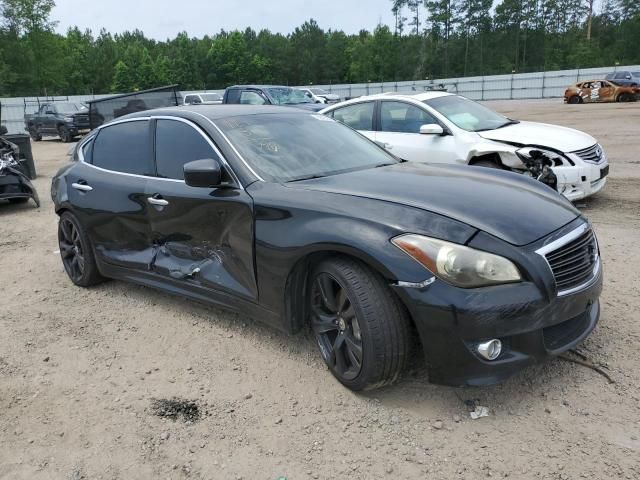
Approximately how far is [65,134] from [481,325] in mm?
23735

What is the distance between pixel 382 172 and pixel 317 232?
0.90 m

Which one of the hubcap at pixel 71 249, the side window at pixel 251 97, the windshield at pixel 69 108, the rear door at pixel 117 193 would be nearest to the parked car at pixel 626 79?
the side window at pixel 251 97

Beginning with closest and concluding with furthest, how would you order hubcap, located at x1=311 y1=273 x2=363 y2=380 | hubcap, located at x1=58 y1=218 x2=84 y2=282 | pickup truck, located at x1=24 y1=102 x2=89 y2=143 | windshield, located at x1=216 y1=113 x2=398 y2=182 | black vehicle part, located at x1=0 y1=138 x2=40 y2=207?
1. hubcap, located at x1=311 y1=273 x2=363 y2=380
2. windshield, located at x1=216 y1=113 x2=398 y2=182
3. hubcap, located at x1=58 y1=218 x2=84 y2=282
4. black vehicle part, located at x1=0 y1=138 x2=40 y2=207
5. pickup truck, located at x1=24 y1=102 x2=89 y2=143

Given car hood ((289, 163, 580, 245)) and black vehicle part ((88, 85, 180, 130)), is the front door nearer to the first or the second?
car hood ((289, 163, 580, 245))

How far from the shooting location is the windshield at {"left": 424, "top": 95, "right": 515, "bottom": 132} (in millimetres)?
7434

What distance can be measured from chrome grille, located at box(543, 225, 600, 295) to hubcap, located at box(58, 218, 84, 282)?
3.97 m

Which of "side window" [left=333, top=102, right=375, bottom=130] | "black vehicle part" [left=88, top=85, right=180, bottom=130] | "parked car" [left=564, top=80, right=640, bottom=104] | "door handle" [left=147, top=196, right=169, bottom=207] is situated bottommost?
"parked car" [left=564, top=80, right=640, bottom=104]

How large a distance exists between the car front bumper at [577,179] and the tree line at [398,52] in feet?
247

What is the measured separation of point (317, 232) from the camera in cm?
302

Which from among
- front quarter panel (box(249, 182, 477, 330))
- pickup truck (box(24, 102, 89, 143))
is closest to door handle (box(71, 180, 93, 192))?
front quarter panel (box(249, 182, 477, 330))

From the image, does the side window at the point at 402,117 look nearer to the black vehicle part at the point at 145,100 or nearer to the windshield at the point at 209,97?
the black vehicle part at the point at 145,100

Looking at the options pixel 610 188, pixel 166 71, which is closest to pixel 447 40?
pixel 166 71

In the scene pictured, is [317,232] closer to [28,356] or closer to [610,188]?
[28,356]

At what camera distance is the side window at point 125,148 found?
14.1ft
